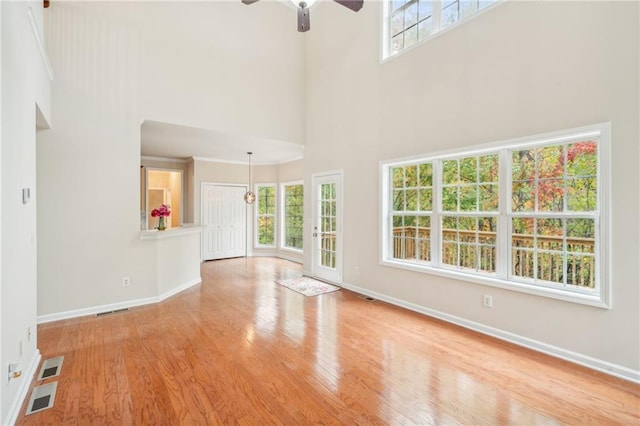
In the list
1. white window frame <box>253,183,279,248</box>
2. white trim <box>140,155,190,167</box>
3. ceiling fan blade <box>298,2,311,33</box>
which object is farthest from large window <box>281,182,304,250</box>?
ceiling fan blade <box>298,2,311,33</box>

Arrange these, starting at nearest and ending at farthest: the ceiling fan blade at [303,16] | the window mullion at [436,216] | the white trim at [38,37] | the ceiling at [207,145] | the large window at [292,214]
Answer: the white trim at [38,37], the ceiling fan blade at [303,16], the window mullion at [436,216], the ceiling at [207,145], the large window at [292,214]

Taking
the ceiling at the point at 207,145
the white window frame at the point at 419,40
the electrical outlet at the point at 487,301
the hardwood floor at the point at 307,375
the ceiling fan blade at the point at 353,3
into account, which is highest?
the white window frame at the point at 419,40

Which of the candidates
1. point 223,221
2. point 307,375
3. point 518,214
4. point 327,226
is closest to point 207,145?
point 223,221

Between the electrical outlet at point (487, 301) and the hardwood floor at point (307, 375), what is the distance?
1.10 feet

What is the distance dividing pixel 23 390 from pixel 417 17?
563 centimetres

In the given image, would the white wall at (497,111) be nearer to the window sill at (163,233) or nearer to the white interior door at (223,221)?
the window sill at (163,233)

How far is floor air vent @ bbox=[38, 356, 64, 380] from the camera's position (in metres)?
2.57

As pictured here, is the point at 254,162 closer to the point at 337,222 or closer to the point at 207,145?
the point at 207,145

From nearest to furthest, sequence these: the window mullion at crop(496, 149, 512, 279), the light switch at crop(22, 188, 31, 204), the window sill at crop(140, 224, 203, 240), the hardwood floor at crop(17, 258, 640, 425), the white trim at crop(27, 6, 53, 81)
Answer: the hardwood floor at crop(17, 258, 640, 425) < the light switch at crop(22, 188, 31, 204) < the white trim at crop(27, 6, 53, 81) < the window mullion at crop(496, 149, 512, 279) < the window sill at crop(140, 224, 203, 240)

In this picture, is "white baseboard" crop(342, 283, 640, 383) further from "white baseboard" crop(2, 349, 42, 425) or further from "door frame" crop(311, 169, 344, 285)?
"white baseboard" crop(2, 349, 42, 425)

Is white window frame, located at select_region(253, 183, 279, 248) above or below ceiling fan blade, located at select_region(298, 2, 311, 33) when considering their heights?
below

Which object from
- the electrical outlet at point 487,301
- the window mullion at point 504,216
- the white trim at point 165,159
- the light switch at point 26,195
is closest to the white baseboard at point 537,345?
the electrical outlet at point 487,301

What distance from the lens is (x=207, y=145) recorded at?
20.8ft

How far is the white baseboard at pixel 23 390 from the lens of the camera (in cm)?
200
